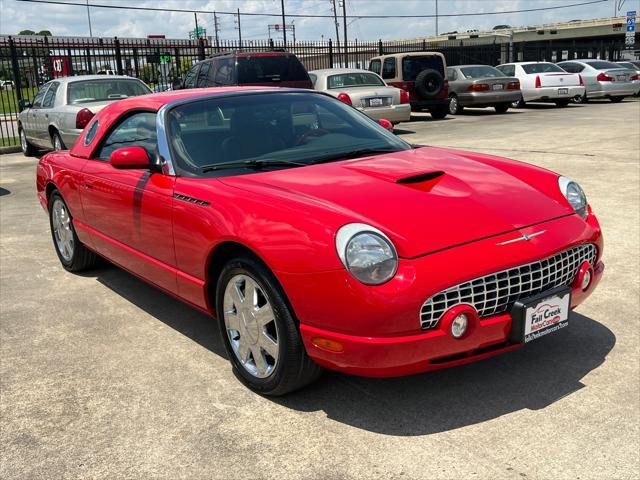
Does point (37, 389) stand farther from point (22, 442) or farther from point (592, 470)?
point (592, 470)

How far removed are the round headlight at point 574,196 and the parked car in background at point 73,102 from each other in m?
8.80

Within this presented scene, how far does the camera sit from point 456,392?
10.7ft

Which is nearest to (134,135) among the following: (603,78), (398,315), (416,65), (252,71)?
(398,315)

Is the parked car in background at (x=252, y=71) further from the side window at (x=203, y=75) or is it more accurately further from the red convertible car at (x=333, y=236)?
the red convertible car at (x=333, y=236)

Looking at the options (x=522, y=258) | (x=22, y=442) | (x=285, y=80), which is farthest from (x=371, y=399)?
(x=285, y=80)

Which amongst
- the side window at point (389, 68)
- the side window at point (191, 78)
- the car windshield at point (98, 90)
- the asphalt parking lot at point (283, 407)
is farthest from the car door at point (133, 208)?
the side window at point (389, 68)

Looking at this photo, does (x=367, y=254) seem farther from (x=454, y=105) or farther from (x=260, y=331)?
(x=454, y=105)

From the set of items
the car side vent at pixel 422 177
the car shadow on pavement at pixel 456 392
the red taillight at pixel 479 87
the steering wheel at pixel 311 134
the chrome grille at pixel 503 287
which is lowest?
Answer: the car shadow on pavement at pixel 456 392

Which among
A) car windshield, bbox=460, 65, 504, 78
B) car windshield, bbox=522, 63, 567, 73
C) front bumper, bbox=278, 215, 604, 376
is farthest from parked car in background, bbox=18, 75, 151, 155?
car windshield, bbox=522, 63, 567, 73

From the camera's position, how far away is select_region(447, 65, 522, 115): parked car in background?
63.7ft

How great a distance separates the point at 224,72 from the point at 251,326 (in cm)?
1016

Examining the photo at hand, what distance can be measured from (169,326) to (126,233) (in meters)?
0.66

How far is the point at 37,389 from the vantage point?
11.5 feet

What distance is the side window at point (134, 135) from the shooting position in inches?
168
